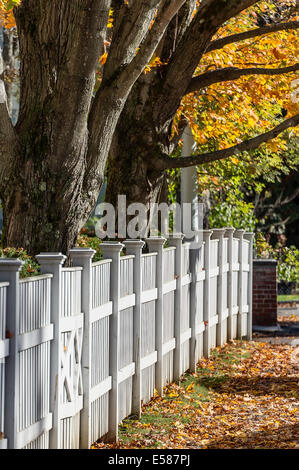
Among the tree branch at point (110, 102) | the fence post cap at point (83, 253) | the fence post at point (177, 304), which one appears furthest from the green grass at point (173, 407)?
the tree branch at point (110, 102)

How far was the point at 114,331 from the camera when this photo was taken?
848 cm

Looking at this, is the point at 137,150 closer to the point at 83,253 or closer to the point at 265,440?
the point at 83,253

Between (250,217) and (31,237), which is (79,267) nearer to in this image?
(31,237)

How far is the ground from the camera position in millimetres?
8383

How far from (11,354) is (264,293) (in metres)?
13.3

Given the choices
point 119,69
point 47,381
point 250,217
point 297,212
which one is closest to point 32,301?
point 47,381

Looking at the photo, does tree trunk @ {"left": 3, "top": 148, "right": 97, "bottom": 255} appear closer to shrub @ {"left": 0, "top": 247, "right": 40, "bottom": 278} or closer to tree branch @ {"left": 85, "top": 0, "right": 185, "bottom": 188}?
tree branch @ {"left": 85, "top": 0, "right": 185, "bottom": 188}

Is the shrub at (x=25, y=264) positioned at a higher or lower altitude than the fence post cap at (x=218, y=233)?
lower

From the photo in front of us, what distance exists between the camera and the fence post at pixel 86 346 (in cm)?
749

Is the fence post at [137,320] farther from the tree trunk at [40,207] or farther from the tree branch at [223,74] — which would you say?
the tree branch at [223,74]

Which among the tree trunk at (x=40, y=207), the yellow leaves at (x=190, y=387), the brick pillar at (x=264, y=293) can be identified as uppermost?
the tree trunk at (x=40, y=207)

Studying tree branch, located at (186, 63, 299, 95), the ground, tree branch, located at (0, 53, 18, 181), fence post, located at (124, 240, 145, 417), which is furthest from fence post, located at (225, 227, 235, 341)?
tree branch, located at (0, 53, 18, 181)

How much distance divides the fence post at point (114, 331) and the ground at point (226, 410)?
0.81 feet

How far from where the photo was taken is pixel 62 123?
910 centimetres
